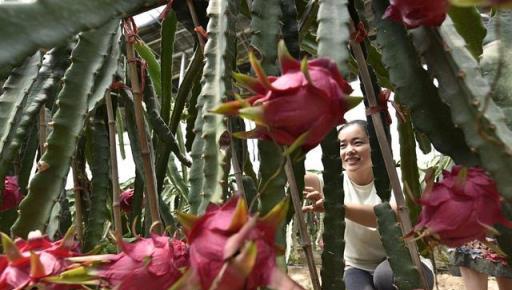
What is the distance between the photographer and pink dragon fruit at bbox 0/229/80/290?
43cm

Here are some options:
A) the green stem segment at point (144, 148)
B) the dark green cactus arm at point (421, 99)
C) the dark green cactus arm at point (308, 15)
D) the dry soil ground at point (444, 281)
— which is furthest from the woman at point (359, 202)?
the dry soil ground at point (444, 281)

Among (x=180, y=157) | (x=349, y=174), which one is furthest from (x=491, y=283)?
(x=180, y=157)

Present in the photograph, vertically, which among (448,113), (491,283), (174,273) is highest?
(448,113)

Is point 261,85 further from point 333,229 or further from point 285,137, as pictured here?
point 333,229

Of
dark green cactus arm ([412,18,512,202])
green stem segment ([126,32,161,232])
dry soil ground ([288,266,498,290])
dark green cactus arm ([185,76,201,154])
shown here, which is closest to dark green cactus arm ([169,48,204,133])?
dark green cactus arm ([185,76,201,154])

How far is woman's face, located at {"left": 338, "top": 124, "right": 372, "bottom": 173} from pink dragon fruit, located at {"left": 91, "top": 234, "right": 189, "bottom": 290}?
1619 millimetres

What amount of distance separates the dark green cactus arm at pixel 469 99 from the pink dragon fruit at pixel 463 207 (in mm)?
32

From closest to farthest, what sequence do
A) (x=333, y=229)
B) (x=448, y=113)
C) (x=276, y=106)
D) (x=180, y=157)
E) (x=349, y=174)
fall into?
(x=276, y=106) < (x=448, y=113) < (x=333, y=229) < (x=180, y=157) < (x=349, y=174)

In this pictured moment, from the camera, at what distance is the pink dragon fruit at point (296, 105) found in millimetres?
394

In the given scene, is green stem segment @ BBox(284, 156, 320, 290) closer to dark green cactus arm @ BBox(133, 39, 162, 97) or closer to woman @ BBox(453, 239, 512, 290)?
dark green cactus arm @ BBox(133, 39, 162, 97)

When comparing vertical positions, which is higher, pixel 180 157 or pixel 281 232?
pixel 180 157

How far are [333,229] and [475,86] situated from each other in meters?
0.30

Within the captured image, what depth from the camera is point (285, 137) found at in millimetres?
402

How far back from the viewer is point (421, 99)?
0.52 m
